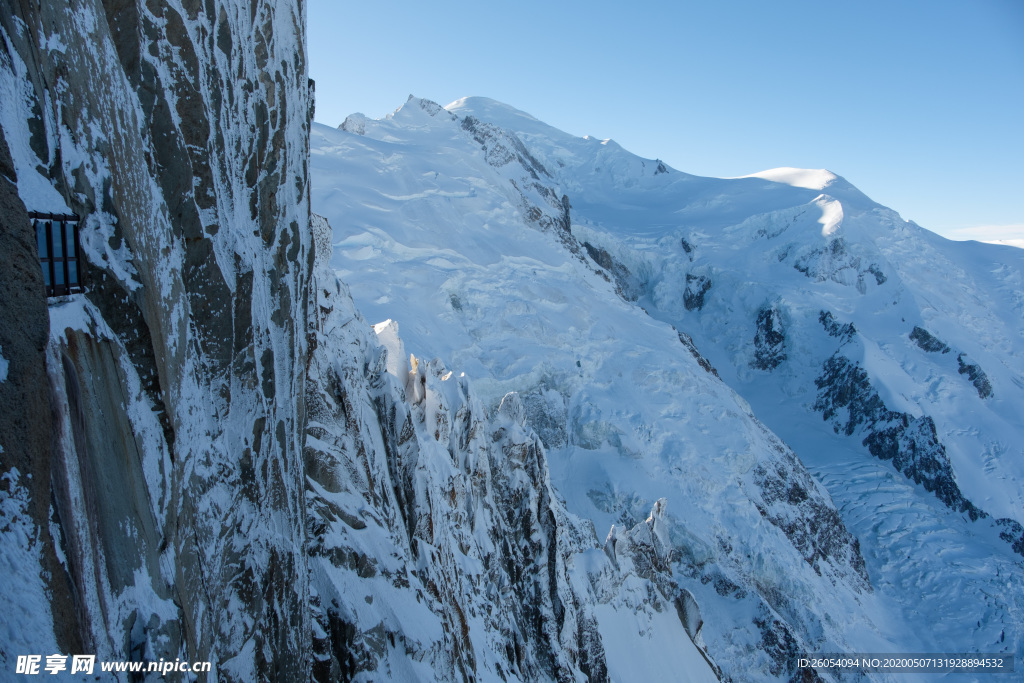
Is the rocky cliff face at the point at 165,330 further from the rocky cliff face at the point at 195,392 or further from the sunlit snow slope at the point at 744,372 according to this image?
the sunlit snow slope at the point at 744,372

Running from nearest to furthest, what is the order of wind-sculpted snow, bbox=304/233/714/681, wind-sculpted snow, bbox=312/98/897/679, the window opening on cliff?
1. the window opening on cliff
2. wind-sculpted snow, bbox=304/233/714/681
3. wind-sculpted snow, bbox=312/98/897/679

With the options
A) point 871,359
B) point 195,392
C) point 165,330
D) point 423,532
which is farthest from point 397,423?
point 871,359

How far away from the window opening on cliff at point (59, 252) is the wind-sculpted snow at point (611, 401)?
799 inches

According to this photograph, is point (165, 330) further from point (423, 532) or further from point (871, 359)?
point (871, 359)

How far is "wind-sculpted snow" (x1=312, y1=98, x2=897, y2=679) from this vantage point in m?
29.8

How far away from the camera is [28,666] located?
147 inches

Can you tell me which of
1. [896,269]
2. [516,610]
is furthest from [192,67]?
[896,269]

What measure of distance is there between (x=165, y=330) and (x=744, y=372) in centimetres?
5677

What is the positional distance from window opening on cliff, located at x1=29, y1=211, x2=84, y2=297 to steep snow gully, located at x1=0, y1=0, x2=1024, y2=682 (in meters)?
0.06

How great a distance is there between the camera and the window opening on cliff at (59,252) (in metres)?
4.72

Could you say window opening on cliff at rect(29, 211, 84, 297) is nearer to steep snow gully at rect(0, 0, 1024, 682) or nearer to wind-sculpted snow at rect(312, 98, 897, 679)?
steep snow gully at rect(0, 0, 1024, 682)

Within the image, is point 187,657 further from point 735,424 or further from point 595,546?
point 735,424

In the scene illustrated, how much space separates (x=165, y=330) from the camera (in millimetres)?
5824

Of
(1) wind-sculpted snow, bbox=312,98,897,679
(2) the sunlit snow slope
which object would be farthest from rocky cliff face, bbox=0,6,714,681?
(1) wind-sculpted snow, bbox=312,98,897,679
